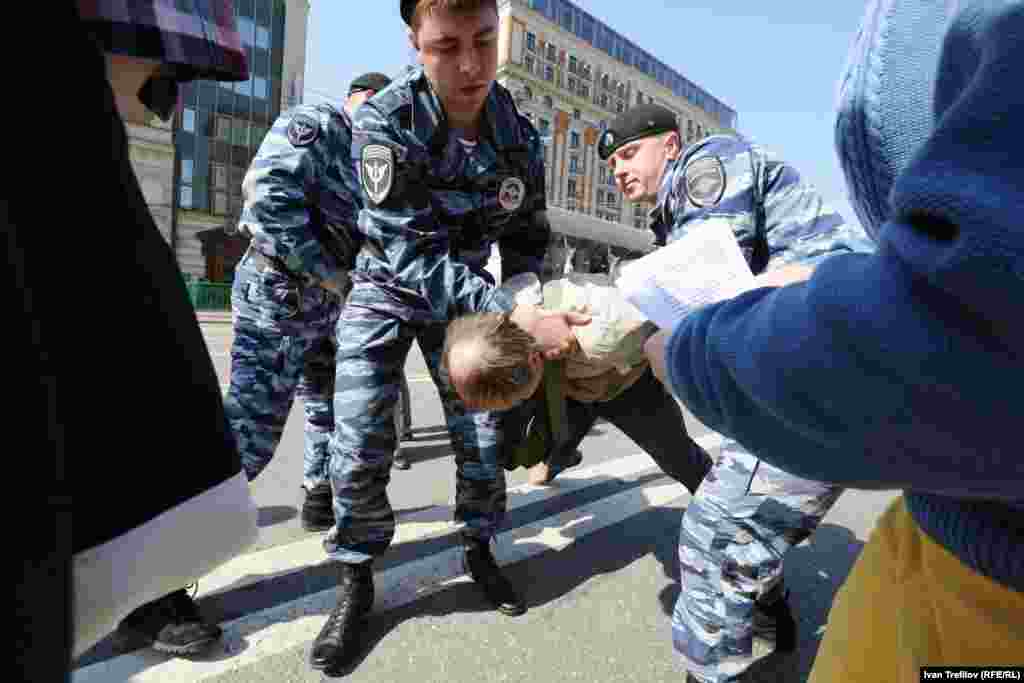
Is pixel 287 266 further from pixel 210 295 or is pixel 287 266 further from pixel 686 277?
pixel 210 295

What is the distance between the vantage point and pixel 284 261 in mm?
2453

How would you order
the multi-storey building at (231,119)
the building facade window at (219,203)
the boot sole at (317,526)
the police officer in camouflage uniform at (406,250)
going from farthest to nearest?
the building facade window at (219,203) → the multi-storey building at (231,119) → the boot sole at (317,526) → the police officer in camouflage uniform at (406,250)

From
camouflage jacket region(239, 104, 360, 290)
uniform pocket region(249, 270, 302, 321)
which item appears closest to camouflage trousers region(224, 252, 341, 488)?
uniform pocket region(249, 270, 302, 321)

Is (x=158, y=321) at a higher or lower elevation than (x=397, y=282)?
lower

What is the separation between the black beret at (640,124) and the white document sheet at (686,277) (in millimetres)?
1240

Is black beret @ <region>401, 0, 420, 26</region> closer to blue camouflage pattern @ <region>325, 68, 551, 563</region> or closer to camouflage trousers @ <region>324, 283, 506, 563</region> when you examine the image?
blue camouflage pattern @ <region>325, 68, 551, 563</region>

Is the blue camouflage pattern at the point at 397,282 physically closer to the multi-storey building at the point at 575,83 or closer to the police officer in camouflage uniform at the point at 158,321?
the police officer in camouflage uniform at the point at 158,321

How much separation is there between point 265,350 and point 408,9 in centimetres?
136

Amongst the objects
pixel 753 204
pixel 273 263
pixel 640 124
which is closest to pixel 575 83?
pixel 640 124

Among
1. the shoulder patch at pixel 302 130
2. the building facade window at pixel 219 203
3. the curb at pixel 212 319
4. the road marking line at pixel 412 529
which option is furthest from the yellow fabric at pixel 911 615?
the building facade window at pixel 219 203

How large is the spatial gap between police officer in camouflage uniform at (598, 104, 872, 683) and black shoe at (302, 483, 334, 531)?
1.61 meters

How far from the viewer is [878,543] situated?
83 cm

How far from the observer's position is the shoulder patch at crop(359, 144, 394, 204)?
1857mm

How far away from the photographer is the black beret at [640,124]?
2385 mm
